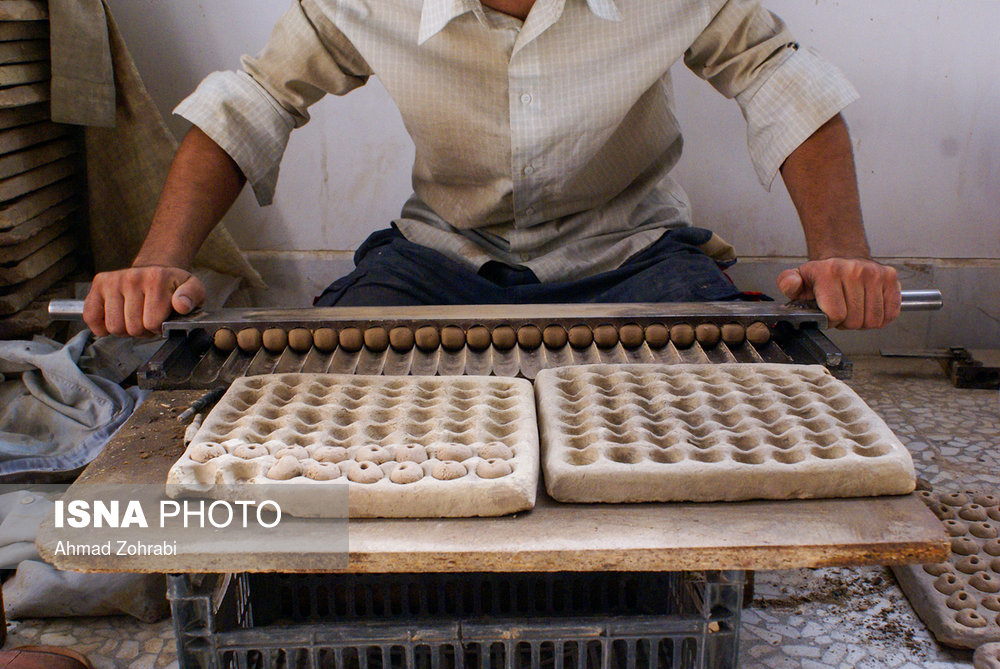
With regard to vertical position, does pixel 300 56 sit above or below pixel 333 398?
above

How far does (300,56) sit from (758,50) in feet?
3.70

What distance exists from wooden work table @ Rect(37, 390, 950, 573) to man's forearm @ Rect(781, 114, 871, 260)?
923mm

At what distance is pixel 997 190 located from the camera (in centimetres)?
332

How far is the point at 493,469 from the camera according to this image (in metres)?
1.16

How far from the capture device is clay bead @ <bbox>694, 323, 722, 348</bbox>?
5.50 feet

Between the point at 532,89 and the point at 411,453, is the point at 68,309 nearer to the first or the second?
the point at 411,453

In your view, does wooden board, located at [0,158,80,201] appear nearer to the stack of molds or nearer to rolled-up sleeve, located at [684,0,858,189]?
the stack of molds

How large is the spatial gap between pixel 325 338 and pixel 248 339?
14 cm

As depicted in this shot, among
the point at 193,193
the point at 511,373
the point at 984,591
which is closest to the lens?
the point at 511,373

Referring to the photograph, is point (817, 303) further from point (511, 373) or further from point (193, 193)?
point (193, 193)

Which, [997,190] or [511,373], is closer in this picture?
[511,373]

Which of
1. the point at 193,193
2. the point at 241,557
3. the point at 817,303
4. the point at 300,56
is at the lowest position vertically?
the point at 241,557

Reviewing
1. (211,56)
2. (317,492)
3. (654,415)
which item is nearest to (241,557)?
(317,492)

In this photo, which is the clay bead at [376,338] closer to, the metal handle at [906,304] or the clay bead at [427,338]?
the clay bead at [427,338]
